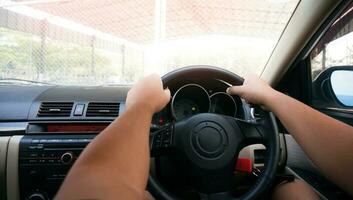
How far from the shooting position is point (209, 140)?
169cm

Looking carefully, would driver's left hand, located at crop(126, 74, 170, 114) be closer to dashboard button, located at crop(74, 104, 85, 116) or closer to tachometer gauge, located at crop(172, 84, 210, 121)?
tachometer gauge, located at crop(172, 84, 210, 121)

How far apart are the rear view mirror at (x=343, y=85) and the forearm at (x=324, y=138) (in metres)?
1.02

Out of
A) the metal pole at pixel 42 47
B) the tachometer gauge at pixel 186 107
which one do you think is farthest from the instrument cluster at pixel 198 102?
the metal pole at pixel 42 47

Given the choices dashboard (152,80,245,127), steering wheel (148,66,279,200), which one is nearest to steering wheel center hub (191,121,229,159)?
steering wheel (148,66,279,200)

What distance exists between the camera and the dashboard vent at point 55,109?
2210mm

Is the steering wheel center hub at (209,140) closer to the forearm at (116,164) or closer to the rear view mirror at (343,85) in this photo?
the forearm at (116,164)

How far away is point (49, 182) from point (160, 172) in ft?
2.31

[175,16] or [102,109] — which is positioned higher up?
[175,16]

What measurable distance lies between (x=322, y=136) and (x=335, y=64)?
1282mm

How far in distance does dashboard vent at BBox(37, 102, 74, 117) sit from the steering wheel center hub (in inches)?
35.0

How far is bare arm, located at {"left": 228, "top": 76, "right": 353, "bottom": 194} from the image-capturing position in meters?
1.39

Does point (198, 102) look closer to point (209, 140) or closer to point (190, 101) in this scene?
point (190, 101)

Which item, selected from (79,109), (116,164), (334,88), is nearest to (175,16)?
(334,88)

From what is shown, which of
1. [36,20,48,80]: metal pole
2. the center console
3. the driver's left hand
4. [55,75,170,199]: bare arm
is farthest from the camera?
[36,20,48,80]: metal pole
